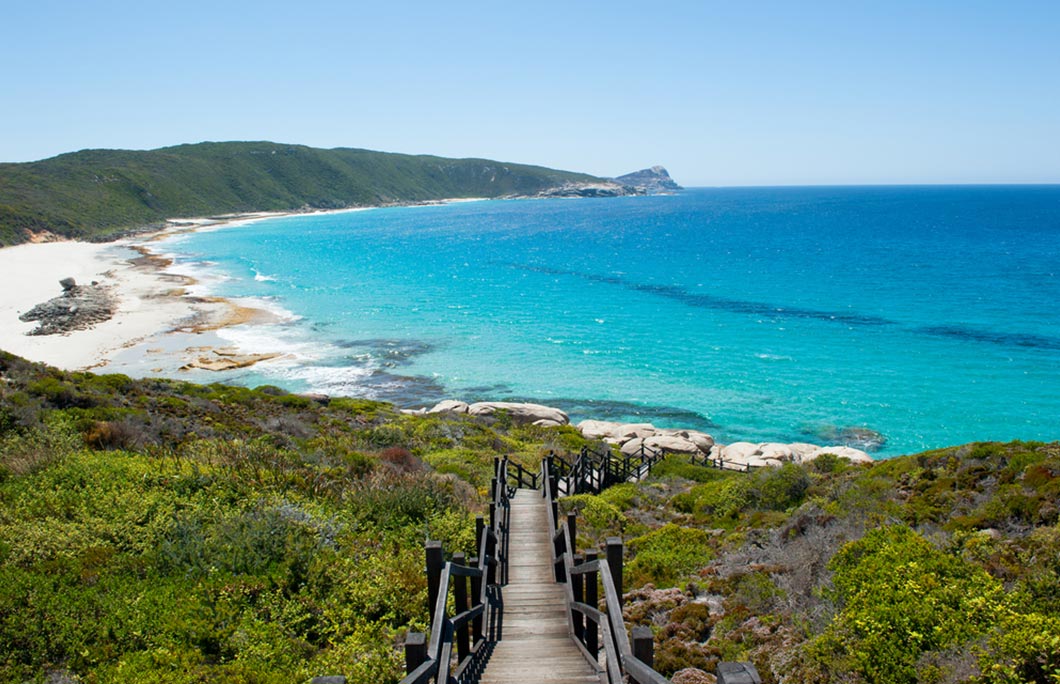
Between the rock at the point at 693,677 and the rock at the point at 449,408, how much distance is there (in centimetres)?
2428

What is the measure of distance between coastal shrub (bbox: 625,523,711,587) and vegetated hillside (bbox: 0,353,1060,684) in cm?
6

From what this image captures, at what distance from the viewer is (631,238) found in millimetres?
126500

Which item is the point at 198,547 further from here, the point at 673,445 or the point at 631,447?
the point at 673,445

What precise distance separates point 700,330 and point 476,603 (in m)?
45.9

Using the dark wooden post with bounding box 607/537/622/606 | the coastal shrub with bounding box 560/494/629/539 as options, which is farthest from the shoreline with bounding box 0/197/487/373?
the dark wooden post with bounding box 607/537/622/606

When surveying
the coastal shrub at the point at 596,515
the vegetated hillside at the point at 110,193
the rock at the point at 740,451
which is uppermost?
the vegetated hillside at the point at 110,193

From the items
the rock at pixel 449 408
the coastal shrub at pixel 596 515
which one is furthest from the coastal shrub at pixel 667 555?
the rock at pixel 449 408

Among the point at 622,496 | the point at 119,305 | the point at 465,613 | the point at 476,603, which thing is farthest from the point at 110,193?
the point at 465,613

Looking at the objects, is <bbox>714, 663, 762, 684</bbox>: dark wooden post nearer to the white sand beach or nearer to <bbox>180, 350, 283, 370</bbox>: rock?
<bbox>180, 350, 283, 370</bbox>: rock

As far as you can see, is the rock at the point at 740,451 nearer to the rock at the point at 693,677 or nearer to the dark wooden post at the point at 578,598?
the rock at the point at 693,677

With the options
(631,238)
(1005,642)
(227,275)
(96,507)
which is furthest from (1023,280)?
(227,275)

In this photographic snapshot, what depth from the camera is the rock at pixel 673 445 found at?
2678cm

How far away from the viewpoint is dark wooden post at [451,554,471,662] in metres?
6.46

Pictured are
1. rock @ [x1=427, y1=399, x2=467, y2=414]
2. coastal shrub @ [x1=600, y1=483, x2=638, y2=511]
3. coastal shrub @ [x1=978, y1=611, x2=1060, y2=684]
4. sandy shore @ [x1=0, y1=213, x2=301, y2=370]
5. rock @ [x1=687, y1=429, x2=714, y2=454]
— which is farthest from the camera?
sandy shore @ [x1=0, y1=213, x2=301, y2=370]
